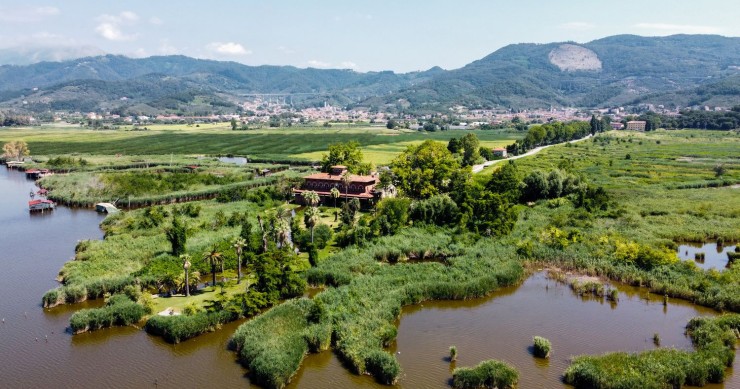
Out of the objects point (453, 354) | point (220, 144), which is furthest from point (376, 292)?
point (220, 144)

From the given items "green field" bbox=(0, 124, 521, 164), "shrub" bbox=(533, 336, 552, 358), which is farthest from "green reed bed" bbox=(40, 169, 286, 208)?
"shrub" bbox=(533, 336, 552, 358)

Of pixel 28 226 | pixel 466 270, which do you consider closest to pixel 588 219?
pixel 466 270

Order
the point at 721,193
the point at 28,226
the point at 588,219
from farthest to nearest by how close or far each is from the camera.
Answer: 1. the point at 721,193
2. the point at 28,226
3. the point at 588,219

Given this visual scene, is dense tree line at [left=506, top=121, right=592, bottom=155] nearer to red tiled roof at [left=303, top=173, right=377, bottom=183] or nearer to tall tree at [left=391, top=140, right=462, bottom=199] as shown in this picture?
tall tree at [left=391, top=140, right=462, bottom=199]

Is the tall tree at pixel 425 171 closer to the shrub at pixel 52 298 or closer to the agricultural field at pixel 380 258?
the agricultural field at pixel 380 258

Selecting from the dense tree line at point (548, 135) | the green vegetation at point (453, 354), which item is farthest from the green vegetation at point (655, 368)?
the dense tree line at point (548, 135)

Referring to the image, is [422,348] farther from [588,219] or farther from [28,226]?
[28,226]

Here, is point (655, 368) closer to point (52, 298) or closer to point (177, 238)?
point (177, 238)
